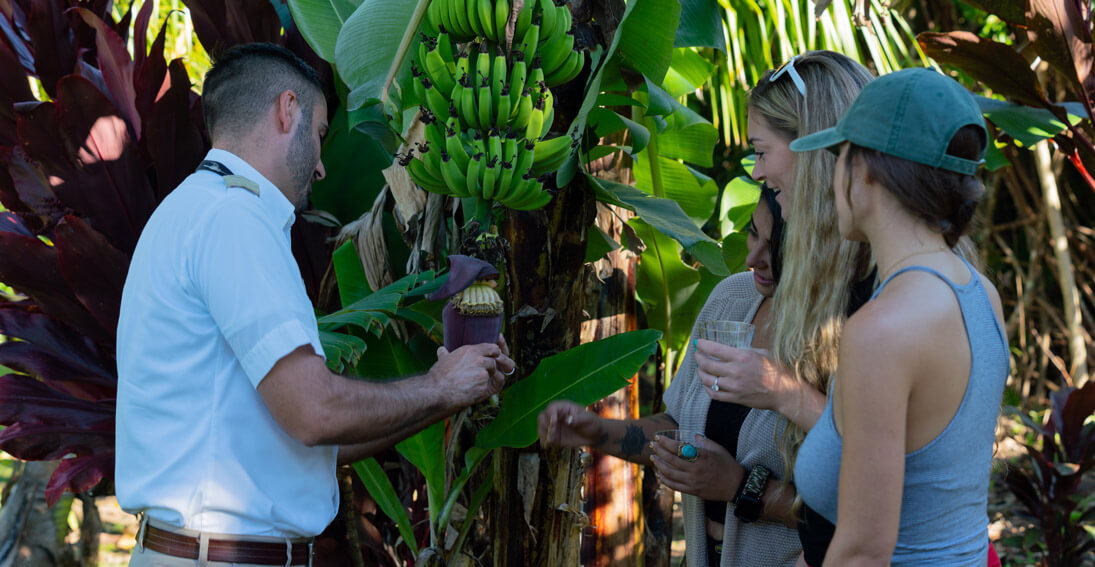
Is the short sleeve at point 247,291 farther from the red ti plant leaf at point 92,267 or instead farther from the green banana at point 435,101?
the red ti plant leaf at point 92,267

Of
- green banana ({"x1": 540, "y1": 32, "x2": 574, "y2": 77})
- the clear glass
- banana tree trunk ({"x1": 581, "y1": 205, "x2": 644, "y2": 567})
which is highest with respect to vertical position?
green banana ({"x1": 540, "y1": 32, "x2": 574, "y2": 77})

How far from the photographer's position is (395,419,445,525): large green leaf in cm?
232

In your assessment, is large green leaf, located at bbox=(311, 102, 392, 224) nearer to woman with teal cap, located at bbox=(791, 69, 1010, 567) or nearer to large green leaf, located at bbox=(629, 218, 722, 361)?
large green leaf, located at bbox=(629, 218, 722, 361)

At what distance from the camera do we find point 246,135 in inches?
67.8

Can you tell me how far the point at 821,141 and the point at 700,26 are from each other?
113cm

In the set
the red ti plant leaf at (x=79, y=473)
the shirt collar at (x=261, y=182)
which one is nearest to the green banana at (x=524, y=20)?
the shirt collar at (x=261, y=182)

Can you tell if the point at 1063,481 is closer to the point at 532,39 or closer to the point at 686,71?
the point at 686,71

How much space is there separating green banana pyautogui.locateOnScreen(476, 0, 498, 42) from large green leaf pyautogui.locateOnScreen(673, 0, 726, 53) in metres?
0.60

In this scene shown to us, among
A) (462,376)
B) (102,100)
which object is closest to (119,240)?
(102,100)

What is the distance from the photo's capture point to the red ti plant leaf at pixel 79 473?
2.48m

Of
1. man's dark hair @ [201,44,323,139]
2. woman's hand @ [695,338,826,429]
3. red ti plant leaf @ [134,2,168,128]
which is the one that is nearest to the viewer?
woman's hand @ [695,338,826,429]

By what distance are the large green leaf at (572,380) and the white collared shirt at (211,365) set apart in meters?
0.58

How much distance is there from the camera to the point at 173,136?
2.64 m

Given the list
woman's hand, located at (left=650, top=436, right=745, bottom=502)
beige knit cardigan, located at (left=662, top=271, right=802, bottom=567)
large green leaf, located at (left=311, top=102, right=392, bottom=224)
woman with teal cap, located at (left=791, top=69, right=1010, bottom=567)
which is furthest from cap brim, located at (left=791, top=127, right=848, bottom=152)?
large green leaf, located at (left=311, top=102, right=392, bottom=224)
